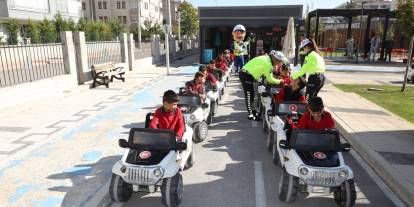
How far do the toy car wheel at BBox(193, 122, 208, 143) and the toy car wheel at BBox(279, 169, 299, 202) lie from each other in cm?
284

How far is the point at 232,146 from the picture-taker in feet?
24.1

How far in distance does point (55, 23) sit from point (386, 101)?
107ft

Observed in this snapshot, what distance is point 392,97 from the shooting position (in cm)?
1244

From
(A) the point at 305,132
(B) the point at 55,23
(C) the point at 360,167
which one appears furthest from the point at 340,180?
(B) the point at 55,23

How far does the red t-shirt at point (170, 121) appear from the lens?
5.34 meters

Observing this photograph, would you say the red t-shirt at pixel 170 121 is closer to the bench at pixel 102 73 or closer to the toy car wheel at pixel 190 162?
the toy car wheel at pixel 190 162

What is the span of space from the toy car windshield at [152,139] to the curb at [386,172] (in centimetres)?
353

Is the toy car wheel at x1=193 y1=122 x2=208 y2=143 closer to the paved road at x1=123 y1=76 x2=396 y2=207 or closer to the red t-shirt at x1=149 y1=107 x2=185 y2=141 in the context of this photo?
the paved road at x1=123 y1=76 x2=396 y2=207

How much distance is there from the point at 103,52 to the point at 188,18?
190ft

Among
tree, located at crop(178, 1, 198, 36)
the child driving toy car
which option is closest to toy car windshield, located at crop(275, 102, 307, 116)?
the child driving toy car

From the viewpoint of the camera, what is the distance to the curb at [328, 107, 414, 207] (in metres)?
5.06

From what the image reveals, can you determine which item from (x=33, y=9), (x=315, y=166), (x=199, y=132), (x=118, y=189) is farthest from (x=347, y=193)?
(x=33, y=9)

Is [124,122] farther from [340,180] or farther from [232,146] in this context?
[340,180]

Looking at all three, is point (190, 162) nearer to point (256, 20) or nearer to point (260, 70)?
point (260, 70)
